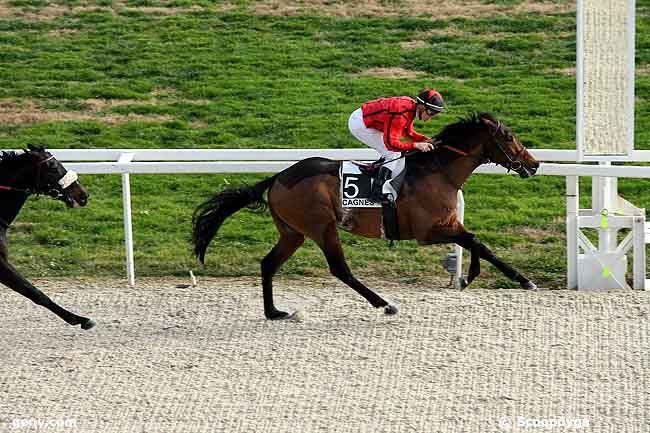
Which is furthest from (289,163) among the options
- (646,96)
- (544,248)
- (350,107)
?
(646,96)

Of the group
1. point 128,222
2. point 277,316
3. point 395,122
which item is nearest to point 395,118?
point 395,122

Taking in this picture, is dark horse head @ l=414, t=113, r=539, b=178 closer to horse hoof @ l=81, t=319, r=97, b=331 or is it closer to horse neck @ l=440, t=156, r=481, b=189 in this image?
horse neck @ l=440, t=156, r=481, b=189

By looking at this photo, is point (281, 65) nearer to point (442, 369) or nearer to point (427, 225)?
point (427, 225)

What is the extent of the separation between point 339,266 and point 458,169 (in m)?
0.92

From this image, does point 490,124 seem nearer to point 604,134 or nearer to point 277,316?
point 604,134

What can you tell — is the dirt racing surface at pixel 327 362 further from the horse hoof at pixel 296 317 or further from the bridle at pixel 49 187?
the bridle at pixel 49 187

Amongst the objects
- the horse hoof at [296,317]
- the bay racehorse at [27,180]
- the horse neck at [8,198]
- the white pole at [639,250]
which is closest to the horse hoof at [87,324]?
the bay racehorse at [27,180]

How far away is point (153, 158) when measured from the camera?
9906mm

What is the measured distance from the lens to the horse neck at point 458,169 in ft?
29.1

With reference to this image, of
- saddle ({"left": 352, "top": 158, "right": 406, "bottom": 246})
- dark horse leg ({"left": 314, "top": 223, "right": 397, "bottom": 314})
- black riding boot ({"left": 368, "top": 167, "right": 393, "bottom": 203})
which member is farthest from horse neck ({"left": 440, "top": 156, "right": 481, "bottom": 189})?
dark horse leg ({"left": 314, "top": 223, "right": 397, "bottom": 314})

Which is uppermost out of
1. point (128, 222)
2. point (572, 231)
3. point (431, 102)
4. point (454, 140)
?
point (431, 102)

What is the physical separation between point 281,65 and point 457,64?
1857 millimetres

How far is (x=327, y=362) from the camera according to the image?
7.97 metres

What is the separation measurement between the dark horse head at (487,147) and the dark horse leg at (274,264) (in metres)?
0.92
